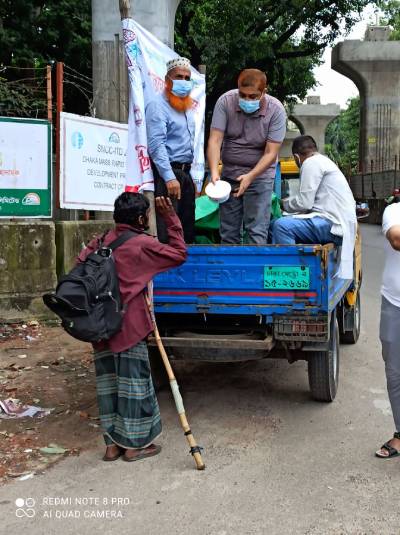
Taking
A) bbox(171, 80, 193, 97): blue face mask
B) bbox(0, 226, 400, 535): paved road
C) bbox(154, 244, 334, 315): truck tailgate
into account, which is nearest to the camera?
bbox(0, 226, 400, 535): paved road

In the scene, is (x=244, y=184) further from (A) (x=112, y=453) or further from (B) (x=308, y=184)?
(A) (x=112, y=453)

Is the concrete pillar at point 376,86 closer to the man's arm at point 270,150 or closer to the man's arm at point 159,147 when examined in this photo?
the man's arm at point 270,150

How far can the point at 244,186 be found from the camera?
503 cm

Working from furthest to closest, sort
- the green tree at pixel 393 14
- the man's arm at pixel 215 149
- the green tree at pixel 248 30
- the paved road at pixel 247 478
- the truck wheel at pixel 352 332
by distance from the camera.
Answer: the green tree at pixel 393 14 < the green tree at pixel 248 30 < the truck wheel at pixel 352 332 < the man's arm at pixel 215 149 < the paved road at pixel 247 478

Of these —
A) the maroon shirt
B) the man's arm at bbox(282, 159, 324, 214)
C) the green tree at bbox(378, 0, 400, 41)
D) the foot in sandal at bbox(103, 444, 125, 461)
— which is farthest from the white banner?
the green tree at bbox(378, 0, 400, 41)

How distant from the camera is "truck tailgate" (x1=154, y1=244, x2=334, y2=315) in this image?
4.25 m

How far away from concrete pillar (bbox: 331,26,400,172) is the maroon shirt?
26.3 meters

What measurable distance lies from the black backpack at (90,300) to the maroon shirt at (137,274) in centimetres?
6

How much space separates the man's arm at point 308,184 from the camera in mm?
5047

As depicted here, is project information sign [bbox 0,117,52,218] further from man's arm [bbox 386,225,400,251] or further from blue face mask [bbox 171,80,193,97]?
man's arm [bbox 386,225,400,251]

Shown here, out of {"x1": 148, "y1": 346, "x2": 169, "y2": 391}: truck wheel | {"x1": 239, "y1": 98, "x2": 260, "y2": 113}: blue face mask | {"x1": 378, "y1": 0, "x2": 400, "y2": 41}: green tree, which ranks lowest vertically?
{"x1": 148, "y1": 346, "x2": 169, "y2": 391}: truck wheel

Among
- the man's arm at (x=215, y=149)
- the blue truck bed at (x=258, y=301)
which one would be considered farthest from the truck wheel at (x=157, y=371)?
the man's arm at (x=215, y=149)

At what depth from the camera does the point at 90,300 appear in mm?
3619

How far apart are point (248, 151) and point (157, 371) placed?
204 cm
